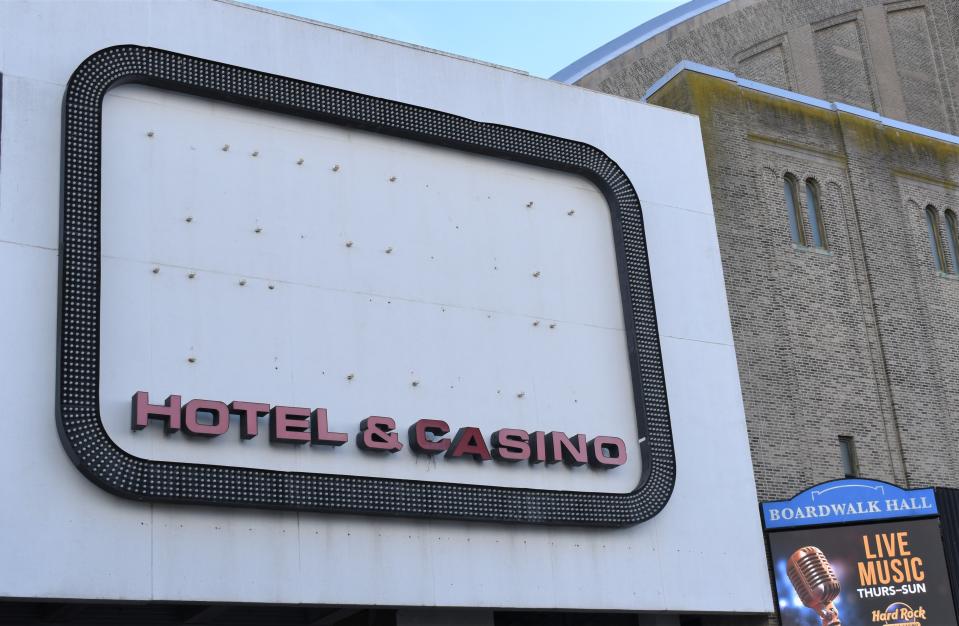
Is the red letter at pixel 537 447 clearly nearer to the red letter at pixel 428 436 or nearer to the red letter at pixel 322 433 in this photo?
the red letter at pixel 428 436

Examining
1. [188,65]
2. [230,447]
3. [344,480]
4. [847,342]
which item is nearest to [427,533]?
[344,480]

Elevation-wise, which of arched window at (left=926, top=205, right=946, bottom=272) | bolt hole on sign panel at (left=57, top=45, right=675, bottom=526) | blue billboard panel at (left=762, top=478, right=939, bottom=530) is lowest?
blue billboard panel at (left=762, top=478, right=939, bottom=530)

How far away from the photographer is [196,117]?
68.9ft

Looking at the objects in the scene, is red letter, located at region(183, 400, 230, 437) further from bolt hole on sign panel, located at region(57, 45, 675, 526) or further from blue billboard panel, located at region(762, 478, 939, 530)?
blue billboard panel, located at region(762, 478, 939, 530)

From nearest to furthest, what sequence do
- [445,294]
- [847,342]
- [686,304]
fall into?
[445,294] → [686,304] → [847,342]

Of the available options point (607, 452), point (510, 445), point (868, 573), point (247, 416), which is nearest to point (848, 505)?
point (868, 573)

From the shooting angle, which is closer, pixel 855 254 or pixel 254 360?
pixel 254 360

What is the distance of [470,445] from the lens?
21328mm

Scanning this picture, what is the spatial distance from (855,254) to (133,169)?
15456 millimetres

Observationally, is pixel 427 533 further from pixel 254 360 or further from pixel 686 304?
pixel 686 304

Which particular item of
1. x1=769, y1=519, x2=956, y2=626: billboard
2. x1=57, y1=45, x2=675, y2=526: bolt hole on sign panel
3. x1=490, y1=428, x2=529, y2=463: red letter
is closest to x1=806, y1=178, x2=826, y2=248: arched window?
x1=57, y1=45, x2=675, y2=526: bolt hole on sign panel

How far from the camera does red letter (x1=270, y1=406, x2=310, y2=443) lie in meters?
19.5

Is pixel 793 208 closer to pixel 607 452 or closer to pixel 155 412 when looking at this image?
pixel 607 452

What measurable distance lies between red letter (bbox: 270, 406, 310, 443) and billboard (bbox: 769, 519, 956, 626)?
9.05 meters
